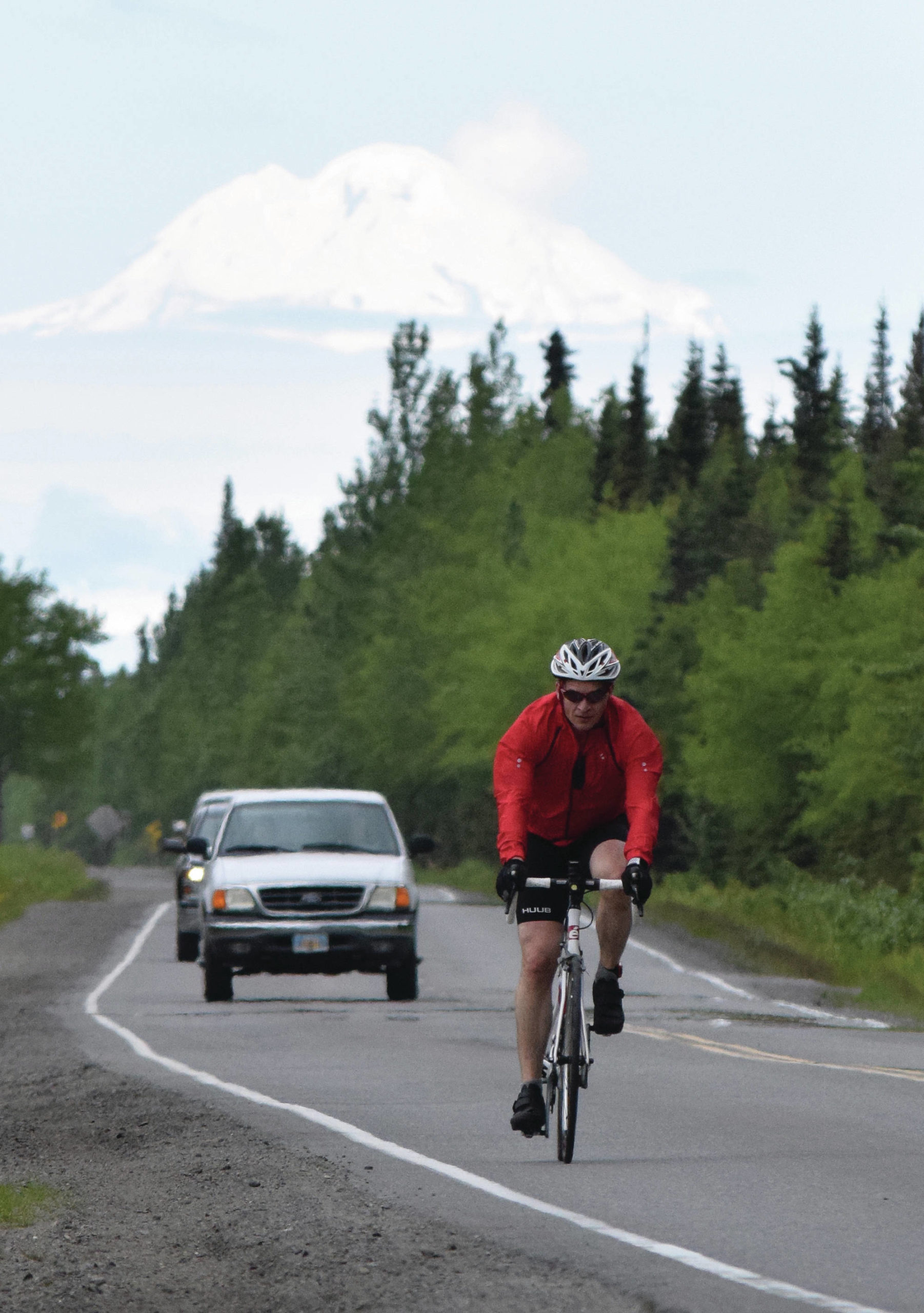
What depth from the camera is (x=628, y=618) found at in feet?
247

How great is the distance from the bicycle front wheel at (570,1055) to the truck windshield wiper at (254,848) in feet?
39.7

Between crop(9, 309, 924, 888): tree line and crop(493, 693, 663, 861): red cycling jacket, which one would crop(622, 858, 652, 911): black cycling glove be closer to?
crop(493, 693, 663, 861): red cycling jacket

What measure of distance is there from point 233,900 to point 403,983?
6.24ft

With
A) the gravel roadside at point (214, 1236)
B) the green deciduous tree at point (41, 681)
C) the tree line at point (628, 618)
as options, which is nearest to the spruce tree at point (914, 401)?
the tree line at point (628, 618)

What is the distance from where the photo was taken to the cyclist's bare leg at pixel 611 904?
9.92m

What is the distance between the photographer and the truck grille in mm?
21297

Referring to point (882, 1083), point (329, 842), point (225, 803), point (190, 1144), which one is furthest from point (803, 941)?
point (190, 1144)

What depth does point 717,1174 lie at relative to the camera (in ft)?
32.5

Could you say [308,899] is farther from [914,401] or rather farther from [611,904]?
[914,401]

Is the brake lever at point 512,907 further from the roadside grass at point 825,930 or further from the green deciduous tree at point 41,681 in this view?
the green deciduous tree at point 41,681

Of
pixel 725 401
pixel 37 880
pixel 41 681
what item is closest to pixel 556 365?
pixel 725 401

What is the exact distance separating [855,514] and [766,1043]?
56.5 m

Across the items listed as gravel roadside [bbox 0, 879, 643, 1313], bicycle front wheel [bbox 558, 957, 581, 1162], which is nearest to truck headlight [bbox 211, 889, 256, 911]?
gravel roadside [bbox 0, 879, 643, 1313]

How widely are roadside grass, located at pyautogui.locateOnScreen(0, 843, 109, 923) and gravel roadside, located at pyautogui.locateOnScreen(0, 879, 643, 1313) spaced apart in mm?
30873
